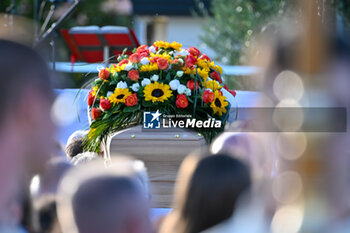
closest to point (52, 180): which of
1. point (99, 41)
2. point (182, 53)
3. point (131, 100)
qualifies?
point (131, 100)

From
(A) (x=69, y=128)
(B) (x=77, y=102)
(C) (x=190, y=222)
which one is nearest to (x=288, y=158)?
(C) (x=190, y=222)

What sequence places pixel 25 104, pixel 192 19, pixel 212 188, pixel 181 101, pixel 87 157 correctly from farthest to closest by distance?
pixel 192 19 < pixel 181 101 < pixel 87 157 < pixel 212 188 < pixel 25 104

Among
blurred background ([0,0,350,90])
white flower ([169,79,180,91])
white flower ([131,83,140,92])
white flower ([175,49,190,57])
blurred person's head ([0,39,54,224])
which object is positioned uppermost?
blurred person's head ([0,39,54,224])

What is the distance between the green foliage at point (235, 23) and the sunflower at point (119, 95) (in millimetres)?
8036

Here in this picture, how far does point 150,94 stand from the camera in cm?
318

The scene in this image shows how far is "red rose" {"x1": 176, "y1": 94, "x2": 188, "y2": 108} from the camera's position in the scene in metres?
3.14

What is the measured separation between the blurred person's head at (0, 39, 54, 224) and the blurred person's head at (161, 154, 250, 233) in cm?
44

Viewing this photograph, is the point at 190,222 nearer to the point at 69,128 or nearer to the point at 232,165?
the point at 232,165

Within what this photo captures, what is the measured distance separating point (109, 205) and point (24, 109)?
0.30 metres

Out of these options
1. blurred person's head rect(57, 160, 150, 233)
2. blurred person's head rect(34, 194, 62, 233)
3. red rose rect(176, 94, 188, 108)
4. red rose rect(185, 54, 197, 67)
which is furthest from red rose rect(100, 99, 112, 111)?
blurred person's head rect(57, 160, 150, 233)

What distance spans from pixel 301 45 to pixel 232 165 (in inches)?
21.6

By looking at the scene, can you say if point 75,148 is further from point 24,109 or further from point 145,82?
point 24,109

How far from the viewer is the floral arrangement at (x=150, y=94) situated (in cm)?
319

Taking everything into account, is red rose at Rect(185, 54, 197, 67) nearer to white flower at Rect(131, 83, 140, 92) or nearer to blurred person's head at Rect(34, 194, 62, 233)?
white flower at Rect(131, 83, 140, 92)
